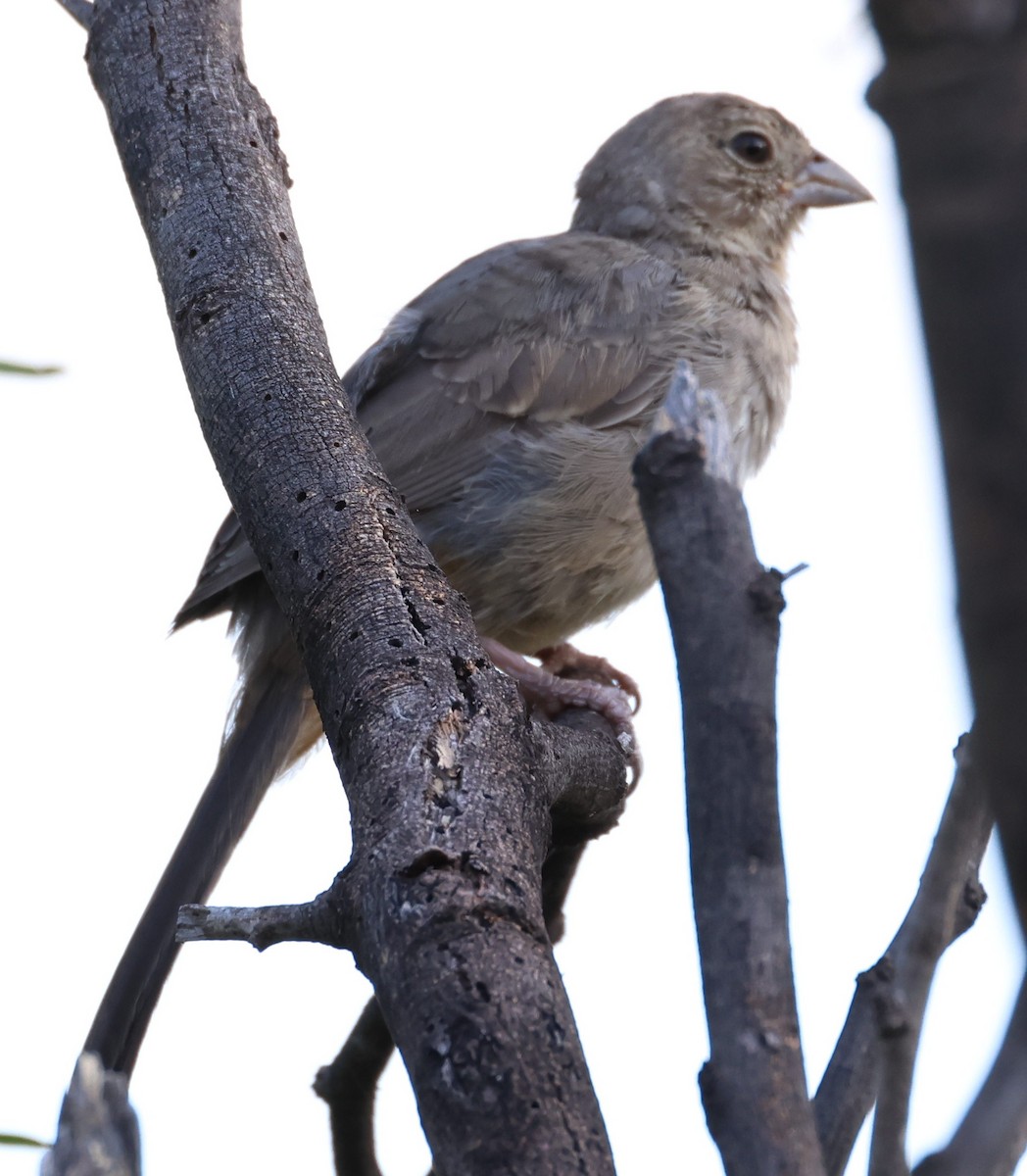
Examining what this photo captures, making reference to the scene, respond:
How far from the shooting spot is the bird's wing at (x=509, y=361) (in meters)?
4.62

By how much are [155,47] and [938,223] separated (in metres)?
2.72

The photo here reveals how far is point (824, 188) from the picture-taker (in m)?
6.08

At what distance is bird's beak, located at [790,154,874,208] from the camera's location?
6.05 meters

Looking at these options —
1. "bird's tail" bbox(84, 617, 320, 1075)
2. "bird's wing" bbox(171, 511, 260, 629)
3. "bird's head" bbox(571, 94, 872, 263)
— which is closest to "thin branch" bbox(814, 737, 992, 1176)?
"bird's tail" bbox(84, 617, 320, 1075)

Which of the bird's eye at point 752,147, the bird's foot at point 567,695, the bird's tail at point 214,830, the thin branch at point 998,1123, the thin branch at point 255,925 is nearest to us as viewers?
the thin branch at point 998,1123

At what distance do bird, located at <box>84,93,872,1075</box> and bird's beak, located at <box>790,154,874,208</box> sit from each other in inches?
27.3

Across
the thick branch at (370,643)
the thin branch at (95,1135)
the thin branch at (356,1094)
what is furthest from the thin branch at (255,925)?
the thin branch at (356,1094)

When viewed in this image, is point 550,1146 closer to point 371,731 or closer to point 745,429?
point 371,731

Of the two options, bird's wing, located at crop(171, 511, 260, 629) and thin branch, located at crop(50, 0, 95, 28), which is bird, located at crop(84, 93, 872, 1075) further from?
thin branch, located at crop(50, 0, 95, 28)

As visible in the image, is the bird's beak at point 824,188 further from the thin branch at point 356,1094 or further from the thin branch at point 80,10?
the thin branch at point 356,1094

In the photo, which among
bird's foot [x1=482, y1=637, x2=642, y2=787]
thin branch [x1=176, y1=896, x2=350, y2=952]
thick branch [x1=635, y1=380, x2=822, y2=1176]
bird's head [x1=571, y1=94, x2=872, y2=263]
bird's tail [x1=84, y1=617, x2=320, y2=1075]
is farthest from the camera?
bird's head [x1=571, y1=94, x2=872, y2=263]

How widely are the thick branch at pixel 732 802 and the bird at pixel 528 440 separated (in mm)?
2345

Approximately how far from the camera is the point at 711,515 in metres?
1.86

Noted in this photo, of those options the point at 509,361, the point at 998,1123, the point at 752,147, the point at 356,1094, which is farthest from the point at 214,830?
the point at 752,147
